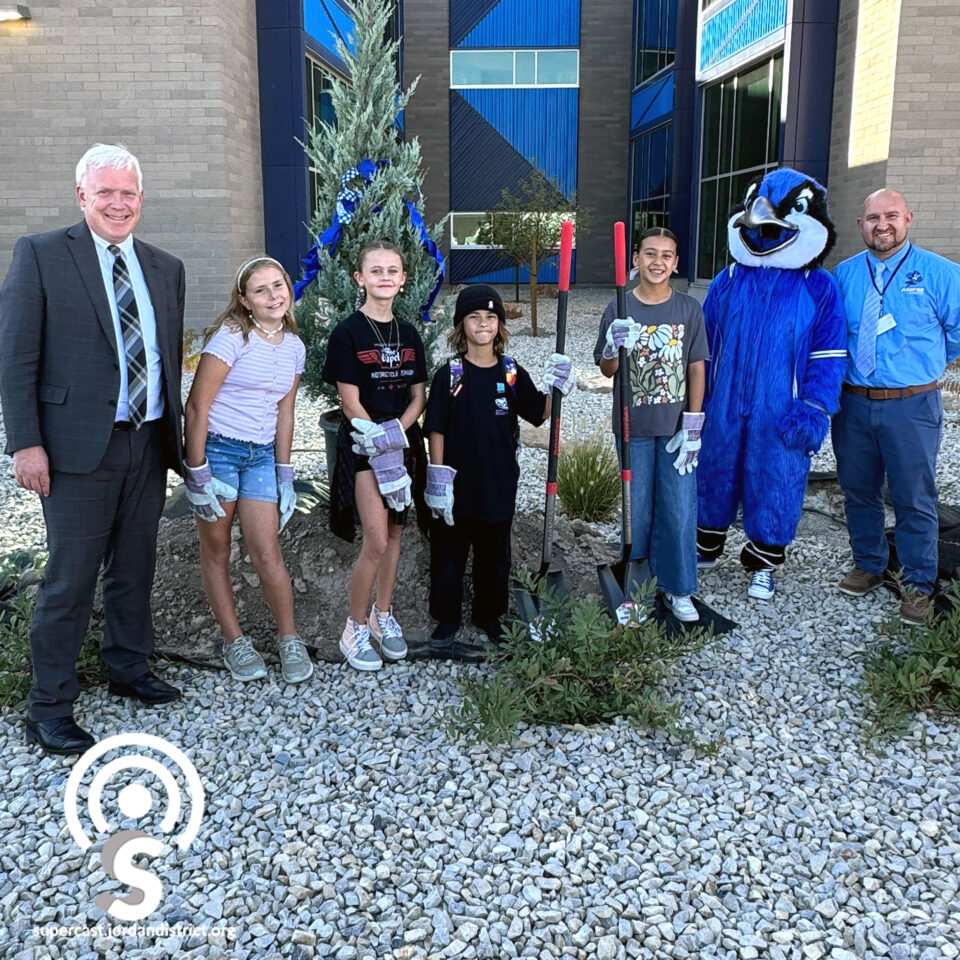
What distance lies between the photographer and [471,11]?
24.9 meters

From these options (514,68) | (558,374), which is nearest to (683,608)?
(558,374)

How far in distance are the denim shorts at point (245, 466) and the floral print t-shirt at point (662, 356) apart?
1510 mm

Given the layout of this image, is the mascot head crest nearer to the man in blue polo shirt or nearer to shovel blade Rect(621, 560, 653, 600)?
the man in blue polo shirt

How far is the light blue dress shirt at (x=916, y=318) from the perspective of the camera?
426 cm

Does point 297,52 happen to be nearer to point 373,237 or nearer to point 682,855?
point 373,237

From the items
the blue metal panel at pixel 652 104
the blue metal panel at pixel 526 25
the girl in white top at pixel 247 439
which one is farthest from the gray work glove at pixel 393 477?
the blue metal panel at pixel 526 25

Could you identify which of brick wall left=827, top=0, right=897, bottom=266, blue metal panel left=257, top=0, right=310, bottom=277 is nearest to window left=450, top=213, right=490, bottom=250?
blue metal panel left=257, top=0, right=310, bottom=277

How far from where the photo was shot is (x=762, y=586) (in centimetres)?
468

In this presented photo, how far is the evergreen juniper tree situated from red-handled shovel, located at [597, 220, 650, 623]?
1348mm

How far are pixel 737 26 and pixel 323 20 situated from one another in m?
6.83

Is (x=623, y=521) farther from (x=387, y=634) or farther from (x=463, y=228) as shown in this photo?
(x=463, y=228)

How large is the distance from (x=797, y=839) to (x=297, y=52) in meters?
13.2

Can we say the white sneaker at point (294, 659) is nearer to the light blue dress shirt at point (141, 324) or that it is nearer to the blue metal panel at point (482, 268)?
the light blue dress shirt at point (141, 324)

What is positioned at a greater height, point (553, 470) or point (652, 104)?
point (652, 104)
